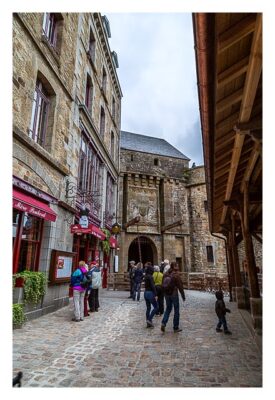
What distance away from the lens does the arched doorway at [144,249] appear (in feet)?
67.8

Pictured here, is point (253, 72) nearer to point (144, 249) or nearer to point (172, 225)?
point (172, 225)

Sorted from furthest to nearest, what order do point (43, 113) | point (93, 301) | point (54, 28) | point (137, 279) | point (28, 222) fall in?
point (137, 279) → point (54, 28) → point (43, 113) → point (93, 301) → point (28, 222)

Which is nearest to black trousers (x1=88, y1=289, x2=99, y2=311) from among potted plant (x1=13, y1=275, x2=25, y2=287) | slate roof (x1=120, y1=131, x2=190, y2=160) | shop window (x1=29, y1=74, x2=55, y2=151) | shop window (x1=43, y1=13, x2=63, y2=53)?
potted plant (x1=13, y1=275, x2=25, y2=287)

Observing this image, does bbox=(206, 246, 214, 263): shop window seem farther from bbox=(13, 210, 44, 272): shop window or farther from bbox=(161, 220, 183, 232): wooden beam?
bbox=(13, 210, 44, 272): shop window

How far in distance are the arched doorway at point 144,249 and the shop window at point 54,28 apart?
14.4m

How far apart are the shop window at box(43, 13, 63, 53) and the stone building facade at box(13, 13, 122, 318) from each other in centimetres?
3

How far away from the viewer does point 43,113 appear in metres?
7.64

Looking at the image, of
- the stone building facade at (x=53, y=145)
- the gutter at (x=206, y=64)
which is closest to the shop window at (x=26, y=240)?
the stone building facade at (x=53, y=145)

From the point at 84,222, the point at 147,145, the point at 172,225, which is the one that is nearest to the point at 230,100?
the point at 84,222

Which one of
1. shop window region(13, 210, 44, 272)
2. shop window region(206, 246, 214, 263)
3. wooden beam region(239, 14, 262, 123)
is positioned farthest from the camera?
shop window region(206, 246, 214, 263)

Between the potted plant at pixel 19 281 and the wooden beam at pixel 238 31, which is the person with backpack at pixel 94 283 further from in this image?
the wooden beam at pixel 238 31

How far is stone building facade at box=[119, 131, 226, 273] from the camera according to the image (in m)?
20.6

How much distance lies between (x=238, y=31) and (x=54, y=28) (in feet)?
27.8
